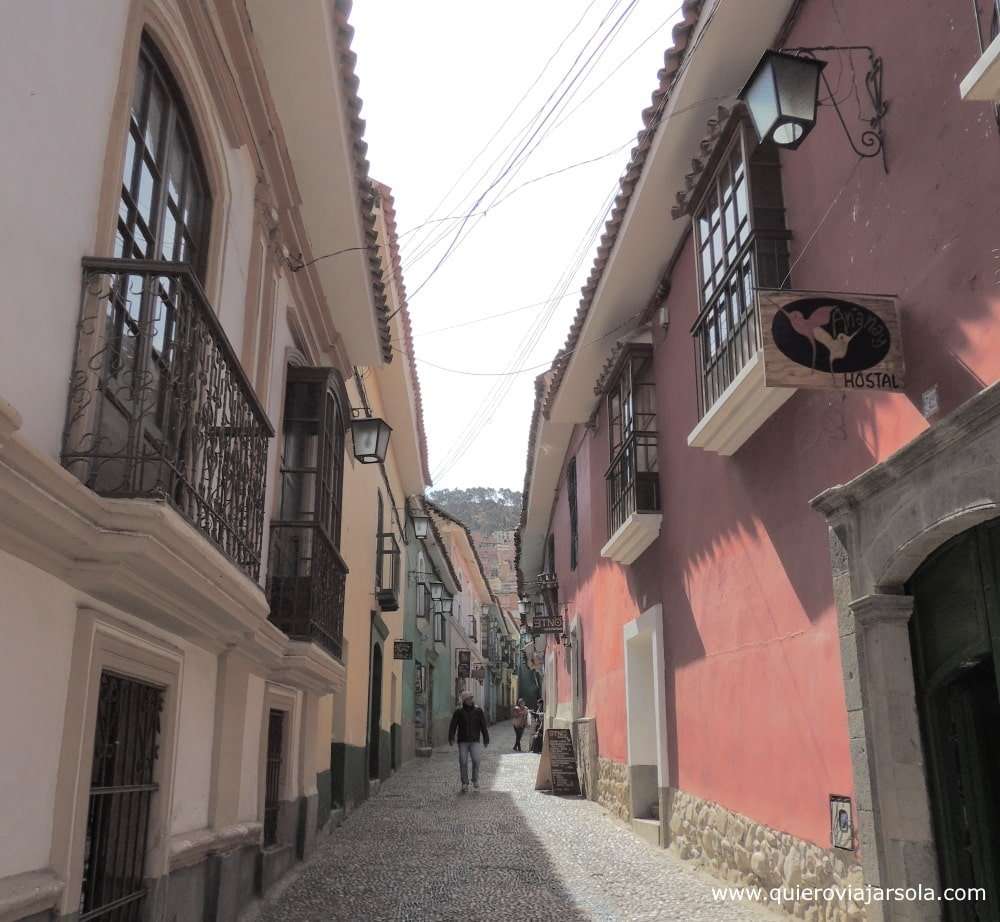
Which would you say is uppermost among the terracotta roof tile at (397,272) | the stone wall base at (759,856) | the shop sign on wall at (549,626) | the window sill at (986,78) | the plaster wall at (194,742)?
the terracotta roof tile at (397,272)

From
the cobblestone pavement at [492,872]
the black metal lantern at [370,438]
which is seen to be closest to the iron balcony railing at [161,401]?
the cobblestone pavement at [492,872]

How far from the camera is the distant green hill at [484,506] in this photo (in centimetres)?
7850

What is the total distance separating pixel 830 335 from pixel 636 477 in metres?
5.09

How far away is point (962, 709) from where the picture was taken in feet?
15.9

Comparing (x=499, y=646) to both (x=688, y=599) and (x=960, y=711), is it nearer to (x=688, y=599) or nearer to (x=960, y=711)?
(x=688, y=599)

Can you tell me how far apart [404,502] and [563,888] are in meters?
13.6

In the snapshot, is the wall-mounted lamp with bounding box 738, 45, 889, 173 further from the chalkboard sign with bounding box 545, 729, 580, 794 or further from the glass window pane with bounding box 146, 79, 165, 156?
the chalkboard sign with bounding box 545, 729, 580, 794

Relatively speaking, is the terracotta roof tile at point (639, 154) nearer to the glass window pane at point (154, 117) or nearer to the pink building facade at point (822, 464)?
the pink building facade at point (822, 464)

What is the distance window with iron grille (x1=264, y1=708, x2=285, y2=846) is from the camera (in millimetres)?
7922

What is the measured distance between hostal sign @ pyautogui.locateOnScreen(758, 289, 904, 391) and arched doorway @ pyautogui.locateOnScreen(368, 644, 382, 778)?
37.1 ft

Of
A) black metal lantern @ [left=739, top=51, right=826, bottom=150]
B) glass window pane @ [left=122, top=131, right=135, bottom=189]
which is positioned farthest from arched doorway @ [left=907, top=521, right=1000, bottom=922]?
glass window pane @ [left=122, top=131, right=135, bottom=189]

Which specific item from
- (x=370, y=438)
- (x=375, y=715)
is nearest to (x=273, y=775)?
(x=370, y=438)

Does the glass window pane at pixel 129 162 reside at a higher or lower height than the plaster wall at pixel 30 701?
higher

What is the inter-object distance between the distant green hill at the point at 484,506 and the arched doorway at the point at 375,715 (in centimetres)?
5785
